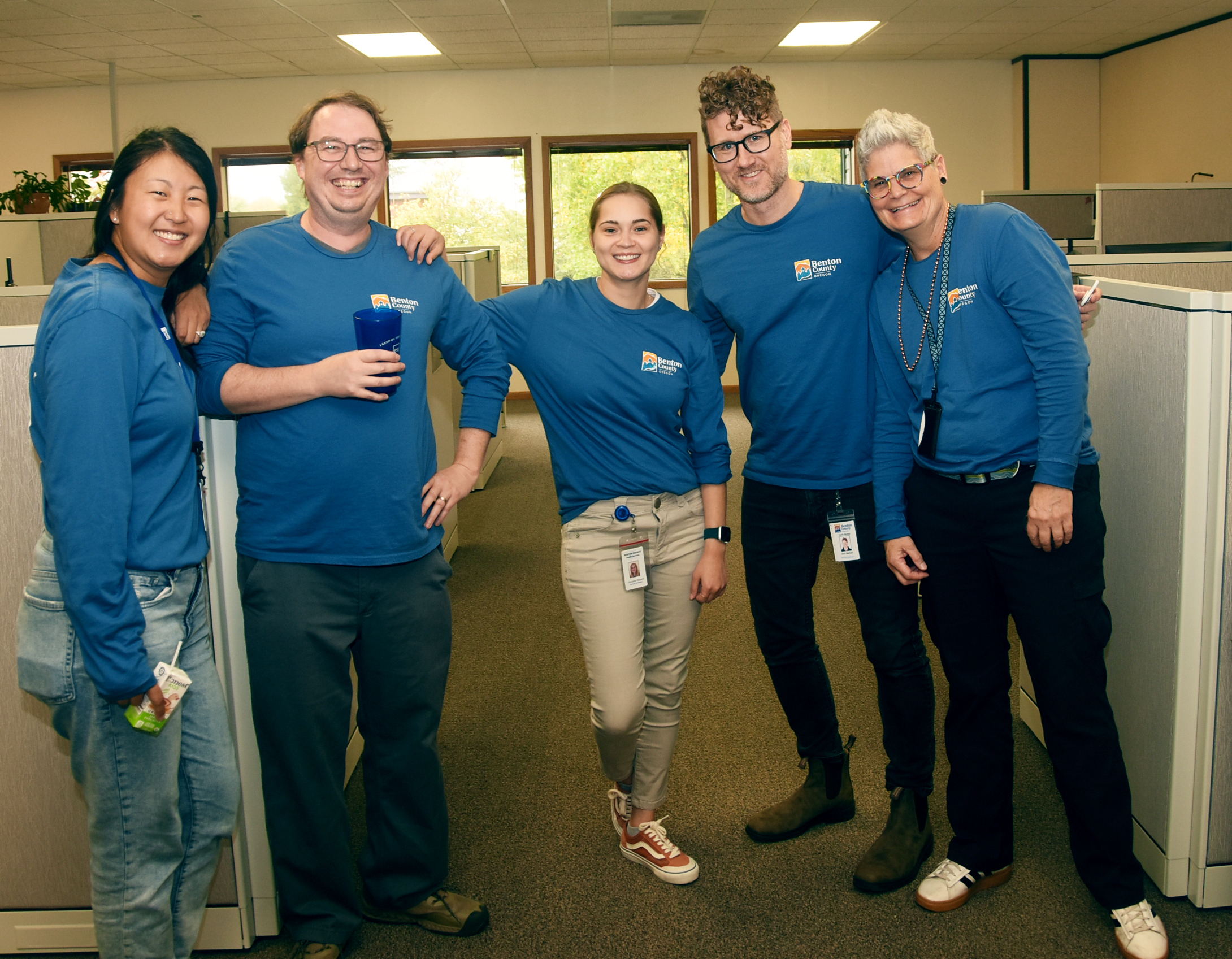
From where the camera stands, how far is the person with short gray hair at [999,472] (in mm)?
1602

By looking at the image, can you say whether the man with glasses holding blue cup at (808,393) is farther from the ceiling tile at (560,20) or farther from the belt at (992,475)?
the ceiling tile at (560,20)

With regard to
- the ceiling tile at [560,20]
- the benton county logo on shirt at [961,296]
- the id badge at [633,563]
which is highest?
the ceiling tile at [560,20]

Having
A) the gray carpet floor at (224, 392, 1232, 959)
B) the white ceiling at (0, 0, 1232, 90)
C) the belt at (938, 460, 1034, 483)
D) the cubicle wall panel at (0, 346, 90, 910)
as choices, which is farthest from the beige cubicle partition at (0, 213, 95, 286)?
the belt at (938, 460, 1034, 483)

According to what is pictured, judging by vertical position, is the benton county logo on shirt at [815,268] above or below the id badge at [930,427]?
above

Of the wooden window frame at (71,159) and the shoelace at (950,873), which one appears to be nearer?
the shoelace at (950,873)

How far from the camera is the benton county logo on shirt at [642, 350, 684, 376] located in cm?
183

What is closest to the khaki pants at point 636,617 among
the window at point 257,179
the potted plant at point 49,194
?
the potted plant at point 49,194

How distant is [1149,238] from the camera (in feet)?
14.3

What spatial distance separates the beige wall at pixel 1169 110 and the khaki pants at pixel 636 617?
261 inches

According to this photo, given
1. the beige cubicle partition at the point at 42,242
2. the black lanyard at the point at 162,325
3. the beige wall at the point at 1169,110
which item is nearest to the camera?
the black lanyard at the point at 162,325

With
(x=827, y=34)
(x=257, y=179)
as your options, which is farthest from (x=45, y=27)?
(x=827, y=34)

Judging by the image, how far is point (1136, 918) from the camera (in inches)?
68.2

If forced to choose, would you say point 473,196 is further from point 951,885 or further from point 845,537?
point 951,885

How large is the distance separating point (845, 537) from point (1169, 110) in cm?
767
